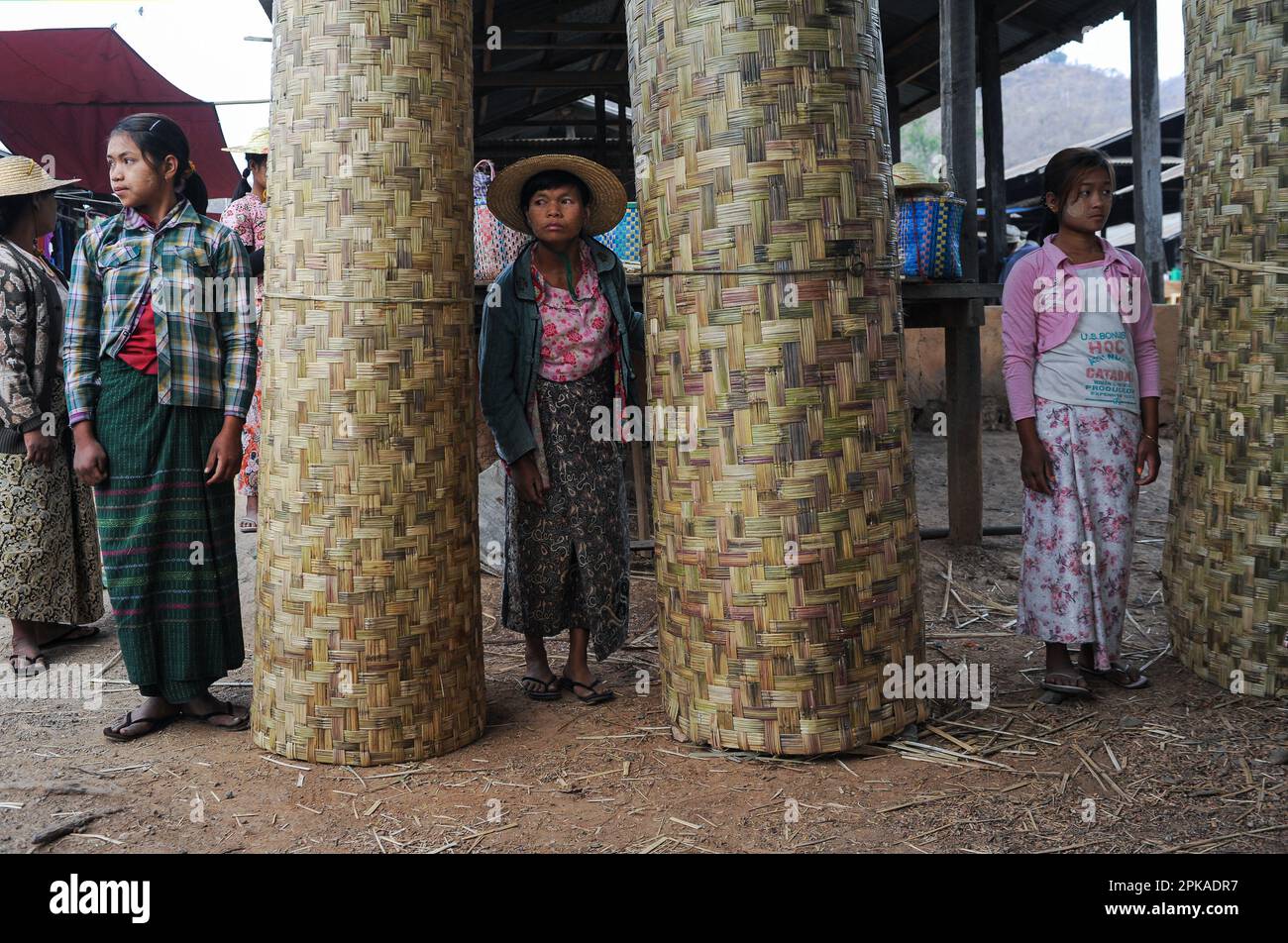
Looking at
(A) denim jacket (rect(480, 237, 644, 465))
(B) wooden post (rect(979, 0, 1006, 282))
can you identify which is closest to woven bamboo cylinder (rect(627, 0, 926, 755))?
(A) denim jacket (rect(480, 237, 644, 465))

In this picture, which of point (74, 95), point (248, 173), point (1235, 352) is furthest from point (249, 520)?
point (74, 95)

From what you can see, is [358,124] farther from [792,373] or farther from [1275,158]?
[1275,158]

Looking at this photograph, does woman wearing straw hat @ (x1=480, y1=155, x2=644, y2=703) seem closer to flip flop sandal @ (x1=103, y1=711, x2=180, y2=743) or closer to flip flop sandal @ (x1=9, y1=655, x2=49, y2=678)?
flip flop sandal @ (x1=103, y1=711, x2=180, y2=743)

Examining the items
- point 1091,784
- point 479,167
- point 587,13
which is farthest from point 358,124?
point 587,13

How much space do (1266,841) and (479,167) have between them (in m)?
3.98

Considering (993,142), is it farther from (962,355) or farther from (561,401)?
(561,401)

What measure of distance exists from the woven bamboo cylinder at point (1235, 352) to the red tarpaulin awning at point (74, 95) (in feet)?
32.4

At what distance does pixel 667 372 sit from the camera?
328 cm

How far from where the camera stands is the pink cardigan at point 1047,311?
149 inches

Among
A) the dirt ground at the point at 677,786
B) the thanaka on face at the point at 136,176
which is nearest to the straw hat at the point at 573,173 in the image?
the thanaka on face at the point at 136,176

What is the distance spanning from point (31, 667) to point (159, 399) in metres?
1.79

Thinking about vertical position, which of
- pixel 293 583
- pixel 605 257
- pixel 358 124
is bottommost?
pixel 293 583

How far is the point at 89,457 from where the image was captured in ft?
11.5

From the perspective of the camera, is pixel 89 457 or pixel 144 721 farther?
pixel 144 721
